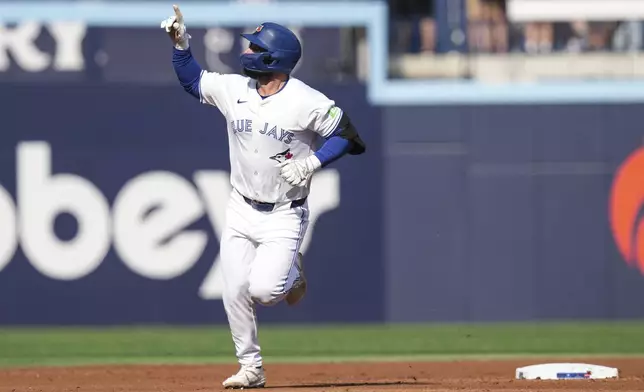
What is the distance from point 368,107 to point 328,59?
0.70 meters

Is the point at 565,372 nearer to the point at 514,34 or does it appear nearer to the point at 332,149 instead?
the point at 332,149

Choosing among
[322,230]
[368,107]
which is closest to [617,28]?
[368,107]

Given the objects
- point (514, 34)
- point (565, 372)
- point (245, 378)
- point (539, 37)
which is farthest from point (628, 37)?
point (245, 378)

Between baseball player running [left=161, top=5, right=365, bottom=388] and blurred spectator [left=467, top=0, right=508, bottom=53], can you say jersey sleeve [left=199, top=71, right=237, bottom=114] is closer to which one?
baseball player running [left=161, top=5, right=365, bottom=388]

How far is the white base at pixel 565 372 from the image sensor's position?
892 centimetres

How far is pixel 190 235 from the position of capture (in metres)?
14.8

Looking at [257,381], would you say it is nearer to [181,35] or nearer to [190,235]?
[181,35]

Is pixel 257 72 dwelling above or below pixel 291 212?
above

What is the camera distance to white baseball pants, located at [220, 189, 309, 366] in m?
7.87

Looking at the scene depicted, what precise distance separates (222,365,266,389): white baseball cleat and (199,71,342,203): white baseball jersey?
1.00 meters

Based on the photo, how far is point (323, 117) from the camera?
25.9 feet

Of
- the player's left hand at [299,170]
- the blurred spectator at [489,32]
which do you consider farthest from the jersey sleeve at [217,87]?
the blurred spectator at [489,32]

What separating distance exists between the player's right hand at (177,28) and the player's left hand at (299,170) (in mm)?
958

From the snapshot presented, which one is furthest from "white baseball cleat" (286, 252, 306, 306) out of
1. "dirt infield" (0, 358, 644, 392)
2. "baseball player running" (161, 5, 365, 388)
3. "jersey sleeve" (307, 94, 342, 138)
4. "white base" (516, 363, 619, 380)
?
"white base" (516, 363, 619, 380)
